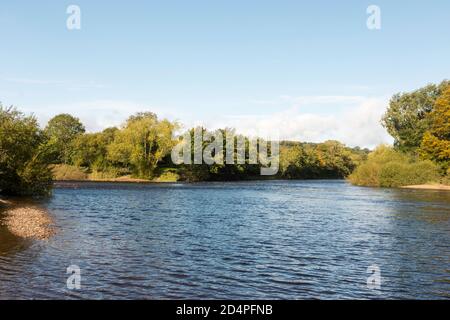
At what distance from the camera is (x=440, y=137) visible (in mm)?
83875

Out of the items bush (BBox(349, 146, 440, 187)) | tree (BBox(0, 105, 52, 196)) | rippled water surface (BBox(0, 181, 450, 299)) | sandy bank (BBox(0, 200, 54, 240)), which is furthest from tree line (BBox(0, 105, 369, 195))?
bush (BBox(349, 146, 440, 187))

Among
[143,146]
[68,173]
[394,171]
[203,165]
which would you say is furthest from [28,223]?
[203,165]

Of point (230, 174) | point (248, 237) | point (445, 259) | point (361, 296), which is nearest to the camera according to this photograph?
point (361, 296)

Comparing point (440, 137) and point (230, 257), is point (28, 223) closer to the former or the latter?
point (230, 257)

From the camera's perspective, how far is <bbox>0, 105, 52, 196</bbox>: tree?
41594 millimetres

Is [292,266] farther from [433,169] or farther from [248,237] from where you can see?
[433,169]

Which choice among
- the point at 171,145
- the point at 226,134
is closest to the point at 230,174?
the point at 226,134

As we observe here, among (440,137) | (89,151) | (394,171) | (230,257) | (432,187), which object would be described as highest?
(440,137)

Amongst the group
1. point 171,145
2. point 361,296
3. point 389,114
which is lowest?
point 361,296

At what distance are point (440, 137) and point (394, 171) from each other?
10.4m

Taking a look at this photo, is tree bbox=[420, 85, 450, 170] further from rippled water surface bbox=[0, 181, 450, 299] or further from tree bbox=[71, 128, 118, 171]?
tree bbox=[71, 128, 118, 171]

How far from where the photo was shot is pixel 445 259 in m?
19.7

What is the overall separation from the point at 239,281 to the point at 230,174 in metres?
103

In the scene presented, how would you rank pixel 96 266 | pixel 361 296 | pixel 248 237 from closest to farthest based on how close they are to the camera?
pixel 361 296 < pixel 96 266 < pixel 248 237
